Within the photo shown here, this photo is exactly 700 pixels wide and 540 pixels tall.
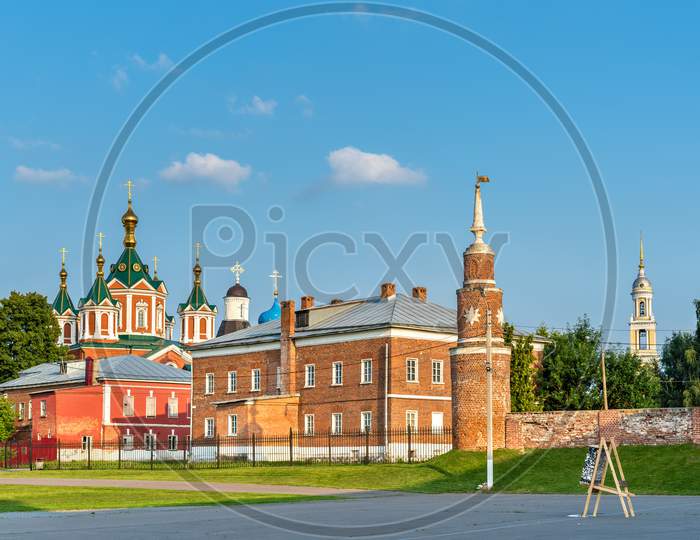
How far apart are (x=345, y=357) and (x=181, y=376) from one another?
23.8m

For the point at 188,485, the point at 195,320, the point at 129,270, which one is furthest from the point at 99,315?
the point at 188,485

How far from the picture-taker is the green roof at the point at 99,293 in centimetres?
9621

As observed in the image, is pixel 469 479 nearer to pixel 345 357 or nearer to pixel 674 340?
pixel 345 357

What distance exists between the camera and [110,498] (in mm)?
29406

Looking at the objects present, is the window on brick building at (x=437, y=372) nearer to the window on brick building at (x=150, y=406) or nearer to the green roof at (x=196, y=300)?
the window on brick building at (x=150, y=406)

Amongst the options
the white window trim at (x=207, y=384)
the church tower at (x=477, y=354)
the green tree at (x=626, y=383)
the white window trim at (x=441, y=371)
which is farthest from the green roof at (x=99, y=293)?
the church tower at (x=477, y=354)

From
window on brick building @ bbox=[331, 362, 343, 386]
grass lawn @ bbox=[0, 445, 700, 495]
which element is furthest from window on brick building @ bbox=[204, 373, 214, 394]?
grass lawn @ bbox=[0, 445, 700, 495]

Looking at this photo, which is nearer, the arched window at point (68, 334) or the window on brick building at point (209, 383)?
the window on brick building at point (209, 383)

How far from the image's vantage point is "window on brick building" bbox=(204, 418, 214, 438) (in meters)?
62.1

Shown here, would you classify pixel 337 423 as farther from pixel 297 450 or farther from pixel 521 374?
pixel 521 374

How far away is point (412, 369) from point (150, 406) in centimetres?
2647

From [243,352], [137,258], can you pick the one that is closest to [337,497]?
[243,352]

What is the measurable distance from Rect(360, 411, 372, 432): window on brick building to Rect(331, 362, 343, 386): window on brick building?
2.33m

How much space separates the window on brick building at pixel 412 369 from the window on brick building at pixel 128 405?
1035 inches
